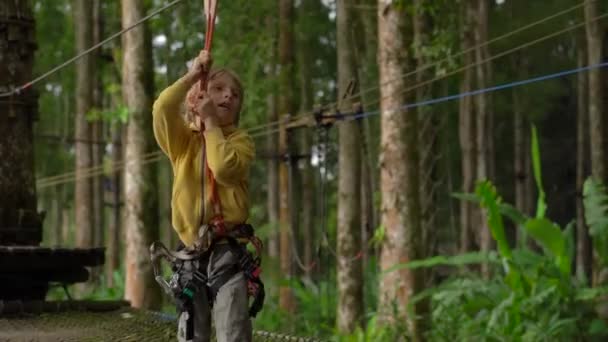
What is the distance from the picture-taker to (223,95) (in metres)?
3.40

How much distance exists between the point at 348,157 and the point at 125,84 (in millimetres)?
2992

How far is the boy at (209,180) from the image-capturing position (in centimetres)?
334

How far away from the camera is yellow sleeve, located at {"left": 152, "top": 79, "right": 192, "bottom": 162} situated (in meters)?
3.34

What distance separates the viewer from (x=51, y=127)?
31281 millimetres

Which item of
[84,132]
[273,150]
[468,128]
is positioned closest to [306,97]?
[273,150]

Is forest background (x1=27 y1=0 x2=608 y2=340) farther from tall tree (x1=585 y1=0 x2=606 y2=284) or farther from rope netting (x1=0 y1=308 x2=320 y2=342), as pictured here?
rope netting (x1=0 y1=308 x2=320 y2=342)

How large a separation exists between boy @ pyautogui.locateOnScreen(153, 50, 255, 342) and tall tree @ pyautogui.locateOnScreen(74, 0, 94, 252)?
11.9 metres

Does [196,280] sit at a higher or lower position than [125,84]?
lower

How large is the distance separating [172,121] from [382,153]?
537cm

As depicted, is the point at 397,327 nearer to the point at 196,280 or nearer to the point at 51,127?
the point at 196,280


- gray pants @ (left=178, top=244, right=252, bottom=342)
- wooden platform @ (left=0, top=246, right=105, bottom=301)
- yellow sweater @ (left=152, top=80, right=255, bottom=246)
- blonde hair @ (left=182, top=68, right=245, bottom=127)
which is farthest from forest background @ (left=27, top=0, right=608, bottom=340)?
gray pants @ (left=178, top=244, right=252, bottom=342)

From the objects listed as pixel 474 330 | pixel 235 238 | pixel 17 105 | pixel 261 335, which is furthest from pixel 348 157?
pixel 235 238

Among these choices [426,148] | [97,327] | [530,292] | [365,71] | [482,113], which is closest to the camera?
[97,327]

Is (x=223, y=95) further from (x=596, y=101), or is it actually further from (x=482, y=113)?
(x=482, y=113)
